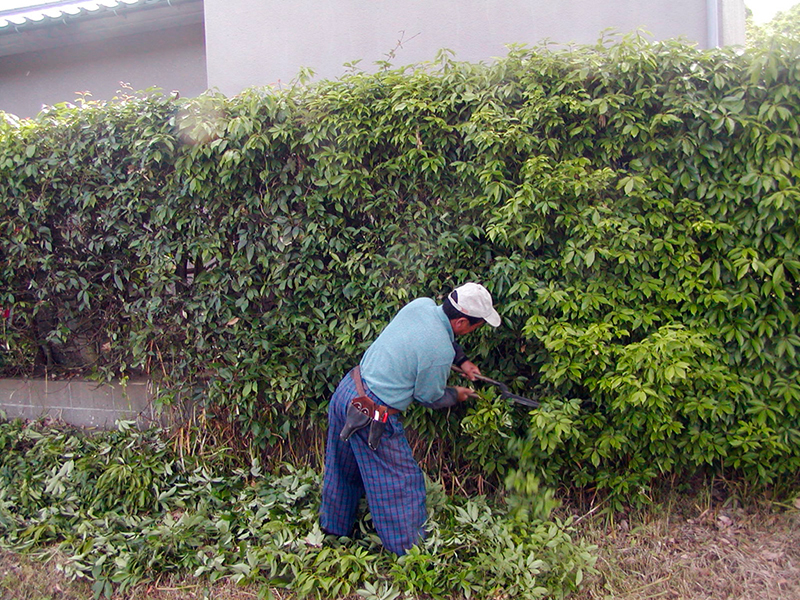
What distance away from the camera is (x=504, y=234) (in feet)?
10.6

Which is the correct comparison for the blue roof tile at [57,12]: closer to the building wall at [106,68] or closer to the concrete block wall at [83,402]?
the building wall at [106,68]

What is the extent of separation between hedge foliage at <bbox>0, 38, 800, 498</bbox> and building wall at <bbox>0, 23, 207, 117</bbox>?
125 inches

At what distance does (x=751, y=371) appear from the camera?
3146 mm

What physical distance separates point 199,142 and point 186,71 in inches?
155

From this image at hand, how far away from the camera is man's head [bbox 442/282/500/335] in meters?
3.03

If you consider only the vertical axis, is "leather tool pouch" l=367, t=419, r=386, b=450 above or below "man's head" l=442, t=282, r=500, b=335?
below

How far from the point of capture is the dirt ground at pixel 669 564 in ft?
9.68

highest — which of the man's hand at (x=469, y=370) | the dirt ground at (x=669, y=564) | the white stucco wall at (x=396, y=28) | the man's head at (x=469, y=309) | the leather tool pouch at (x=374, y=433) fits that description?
the white stucco wall at (x=396, y=28)

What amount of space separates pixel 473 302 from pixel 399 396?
0.65 meters

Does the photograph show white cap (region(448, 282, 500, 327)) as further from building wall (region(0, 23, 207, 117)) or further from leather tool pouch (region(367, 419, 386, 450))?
building wall (region(0, 23, 207, 117))

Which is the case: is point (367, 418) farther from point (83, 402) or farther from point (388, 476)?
point (83, 402)

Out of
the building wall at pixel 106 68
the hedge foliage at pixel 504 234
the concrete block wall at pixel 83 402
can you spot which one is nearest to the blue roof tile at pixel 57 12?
the building wall at pixel 106 68

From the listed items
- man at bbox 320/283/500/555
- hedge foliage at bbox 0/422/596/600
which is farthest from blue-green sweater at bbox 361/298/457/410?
hedge foliage at bbox 0/422/596/600

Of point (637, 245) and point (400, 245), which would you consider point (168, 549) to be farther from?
point (637, 245)
